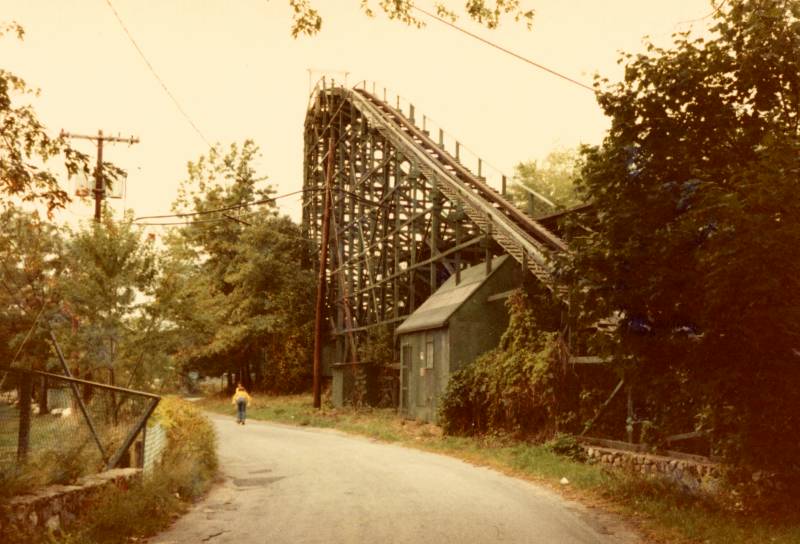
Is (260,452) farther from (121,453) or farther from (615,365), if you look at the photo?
(615,365)

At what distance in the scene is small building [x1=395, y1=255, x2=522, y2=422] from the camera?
2445 centimetres

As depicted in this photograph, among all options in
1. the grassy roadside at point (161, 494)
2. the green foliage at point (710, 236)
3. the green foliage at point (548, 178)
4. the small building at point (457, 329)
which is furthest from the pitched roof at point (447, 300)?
the green foliage at point (548, 178)

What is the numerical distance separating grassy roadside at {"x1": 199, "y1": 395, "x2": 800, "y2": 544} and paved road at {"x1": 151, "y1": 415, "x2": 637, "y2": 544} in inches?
21.1

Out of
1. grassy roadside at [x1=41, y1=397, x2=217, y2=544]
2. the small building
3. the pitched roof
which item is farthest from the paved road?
the pitched roof

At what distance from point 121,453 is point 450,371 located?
47.9ft

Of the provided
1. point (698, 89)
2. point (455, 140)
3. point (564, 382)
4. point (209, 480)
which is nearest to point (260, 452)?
point (209, 480)

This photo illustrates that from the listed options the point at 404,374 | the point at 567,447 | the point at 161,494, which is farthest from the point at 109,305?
the point at 404,374

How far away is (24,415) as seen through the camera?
8.36m

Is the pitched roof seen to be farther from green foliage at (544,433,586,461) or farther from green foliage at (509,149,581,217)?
green foliage at (509,149,581,217)

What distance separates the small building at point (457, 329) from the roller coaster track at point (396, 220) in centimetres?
101

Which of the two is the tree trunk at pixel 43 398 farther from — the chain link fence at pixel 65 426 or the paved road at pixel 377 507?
the paved road at pixel 377 507

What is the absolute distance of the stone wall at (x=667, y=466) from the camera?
11.1 m

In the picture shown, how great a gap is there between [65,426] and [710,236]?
7.76 metres

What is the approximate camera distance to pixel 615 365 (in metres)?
10.5
